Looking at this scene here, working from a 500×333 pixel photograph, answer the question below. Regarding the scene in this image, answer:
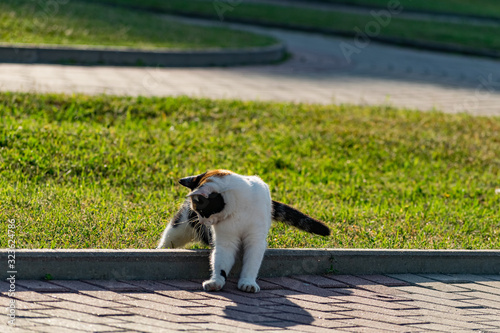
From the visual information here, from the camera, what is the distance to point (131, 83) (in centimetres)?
1073

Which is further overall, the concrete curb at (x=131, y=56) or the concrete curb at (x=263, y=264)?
the concrete curb at (x=131, y=56)

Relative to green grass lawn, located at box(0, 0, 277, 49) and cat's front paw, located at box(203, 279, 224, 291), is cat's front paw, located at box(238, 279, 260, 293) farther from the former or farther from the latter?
green grass lawn, located at box(0, 0, 277, 49)

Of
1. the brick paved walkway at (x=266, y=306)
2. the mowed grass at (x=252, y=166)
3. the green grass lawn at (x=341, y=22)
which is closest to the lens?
the brick paved walkway at (x=266, y=306)

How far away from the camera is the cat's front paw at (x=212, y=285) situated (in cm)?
465

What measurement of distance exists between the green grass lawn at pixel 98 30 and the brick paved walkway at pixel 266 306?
8456 millimetres

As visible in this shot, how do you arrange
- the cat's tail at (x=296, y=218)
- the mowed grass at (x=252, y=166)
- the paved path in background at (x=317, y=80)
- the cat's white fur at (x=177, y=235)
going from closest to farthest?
the cat's white fur at (x=177, y=235) → the cat's tail at (x=296, y=218) → the mowed grass at (x=252, y=166) → the paved path in background at (x=317, y=80)

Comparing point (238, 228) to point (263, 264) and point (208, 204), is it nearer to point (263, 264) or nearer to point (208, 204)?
point (208, 204)

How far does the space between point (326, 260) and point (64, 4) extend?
13.1 meters

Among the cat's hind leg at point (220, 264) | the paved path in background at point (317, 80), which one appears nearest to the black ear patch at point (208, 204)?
the cat's hind leg at point (220, 264)

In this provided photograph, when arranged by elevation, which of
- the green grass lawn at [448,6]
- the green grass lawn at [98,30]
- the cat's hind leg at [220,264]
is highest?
the green grass lawn at [448,6]

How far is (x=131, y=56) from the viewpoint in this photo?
12352mm

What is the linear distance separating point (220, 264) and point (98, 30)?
10.2 meters

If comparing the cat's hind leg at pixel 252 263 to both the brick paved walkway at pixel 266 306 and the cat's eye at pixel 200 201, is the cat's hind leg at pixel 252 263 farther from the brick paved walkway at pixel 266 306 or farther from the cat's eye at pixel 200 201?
the cat's eye at pixel 200 201

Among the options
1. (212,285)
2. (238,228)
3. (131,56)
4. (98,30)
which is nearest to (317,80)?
(131,56)
